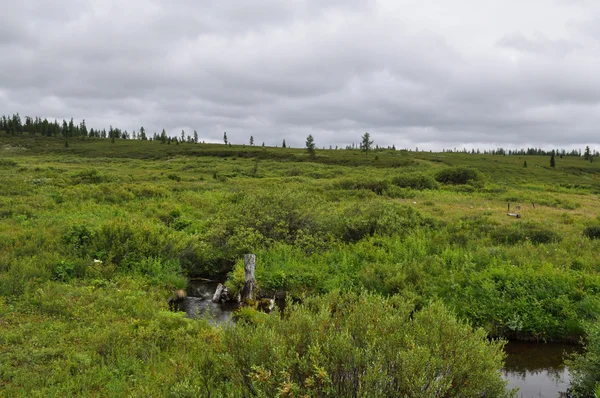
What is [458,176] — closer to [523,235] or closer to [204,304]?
[523,235]

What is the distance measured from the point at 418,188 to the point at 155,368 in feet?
112

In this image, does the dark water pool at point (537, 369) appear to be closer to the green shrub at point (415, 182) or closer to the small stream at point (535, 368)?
the small stream at point (535, 368)

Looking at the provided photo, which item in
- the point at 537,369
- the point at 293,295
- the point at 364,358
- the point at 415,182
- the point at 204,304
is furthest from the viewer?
the point at 415,182

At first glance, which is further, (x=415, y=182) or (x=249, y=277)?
(x=415, y=182)

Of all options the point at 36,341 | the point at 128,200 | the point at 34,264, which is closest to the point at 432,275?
the point at 36,341

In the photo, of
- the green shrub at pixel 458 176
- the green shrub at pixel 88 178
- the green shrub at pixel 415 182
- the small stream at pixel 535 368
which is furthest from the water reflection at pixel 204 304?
the green shrub at pixel 458 176

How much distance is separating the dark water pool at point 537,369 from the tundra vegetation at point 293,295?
0.47 meters

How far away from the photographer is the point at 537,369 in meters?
8.80

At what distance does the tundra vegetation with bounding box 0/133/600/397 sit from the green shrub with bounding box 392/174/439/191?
12.3 meters

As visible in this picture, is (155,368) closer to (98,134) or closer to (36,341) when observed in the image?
(36,341)

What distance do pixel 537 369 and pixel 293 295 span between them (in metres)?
6.80

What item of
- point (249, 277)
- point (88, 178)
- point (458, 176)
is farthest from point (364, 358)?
point (458, 176)

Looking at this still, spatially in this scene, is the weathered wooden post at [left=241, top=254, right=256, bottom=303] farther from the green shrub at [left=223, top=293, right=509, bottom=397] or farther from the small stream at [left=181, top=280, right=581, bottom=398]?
the green shrub at [left=223, top=293, right=509, bottom=397]

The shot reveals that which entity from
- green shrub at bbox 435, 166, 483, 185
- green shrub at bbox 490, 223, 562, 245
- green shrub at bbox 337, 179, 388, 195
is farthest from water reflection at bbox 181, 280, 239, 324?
green shrub at bbox 435, 166, 483, 185
